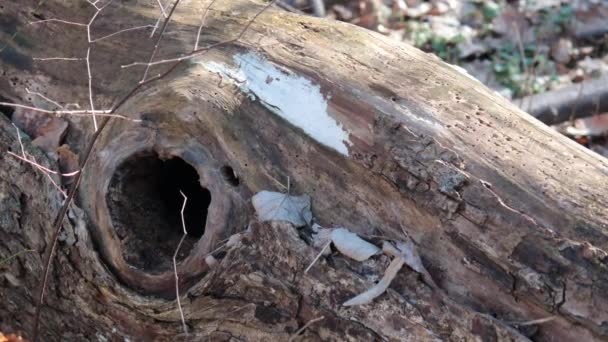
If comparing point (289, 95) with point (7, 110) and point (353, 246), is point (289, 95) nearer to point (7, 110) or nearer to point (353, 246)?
point (353, 246)

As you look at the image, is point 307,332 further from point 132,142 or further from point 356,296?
point 132,142

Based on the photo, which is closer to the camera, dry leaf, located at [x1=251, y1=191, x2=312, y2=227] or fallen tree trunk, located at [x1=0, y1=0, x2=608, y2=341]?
fallen tree trunk, located at [x1=0, y1=0, x2=608, y2=341]

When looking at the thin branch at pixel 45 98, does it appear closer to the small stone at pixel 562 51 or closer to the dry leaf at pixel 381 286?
the dry leaf at pixel 381 286

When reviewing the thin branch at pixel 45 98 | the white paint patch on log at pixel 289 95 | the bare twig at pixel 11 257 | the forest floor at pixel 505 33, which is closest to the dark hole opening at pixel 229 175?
the white paint patch on log at pixel 289 95

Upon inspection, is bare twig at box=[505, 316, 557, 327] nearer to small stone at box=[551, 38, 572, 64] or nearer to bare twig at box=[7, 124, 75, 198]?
bare twig at box=[7, 124, 75, 198]

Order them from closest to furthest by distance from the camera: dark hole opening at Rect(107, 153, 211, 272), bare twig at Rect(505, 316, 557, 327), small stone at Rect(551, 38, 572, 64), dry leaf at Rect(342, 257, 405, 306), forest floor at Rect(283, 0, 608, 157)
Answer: bare twig at Rect(505, 316, 557, 327)
dry leaf at Rect(342, 257, 405, 306)
dark hole opening at Rect(107, 153, 211, 272)
forest floor at Rect(283, 0, 608, 157)
small stone at Rect(551, 38, 572, 64)

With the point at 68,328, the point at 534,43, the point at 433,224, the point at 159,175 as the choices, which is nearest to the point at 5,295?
the point at 68,328

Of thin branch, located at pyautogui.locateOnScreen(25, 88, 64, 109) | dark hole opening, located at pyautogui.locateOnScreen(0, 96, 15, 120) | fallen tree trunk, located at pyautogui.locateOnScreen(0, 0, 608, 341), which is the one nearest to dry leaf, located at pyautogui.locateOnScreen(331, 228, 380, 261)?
fallen tree trunk, located at pyautogui.locateOnScreen(0, 0, 608, 341)
